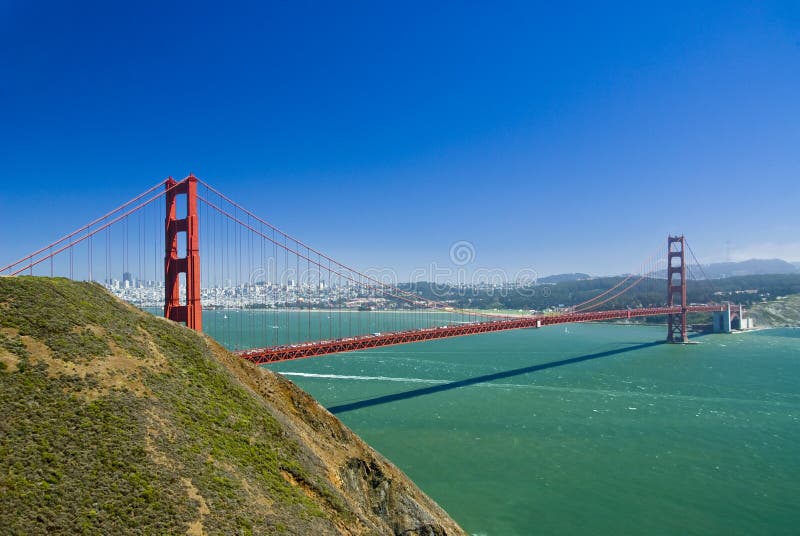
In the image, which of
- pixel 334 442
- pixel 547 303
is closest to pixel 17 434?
pixel 334 442

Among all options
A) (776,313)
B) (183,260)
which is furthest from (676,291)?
(183,260)

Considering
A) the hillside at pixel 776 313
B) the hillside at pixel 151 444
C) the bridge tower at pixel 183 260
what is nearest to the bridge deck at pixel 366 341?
the bridge tower at pixel 183 260

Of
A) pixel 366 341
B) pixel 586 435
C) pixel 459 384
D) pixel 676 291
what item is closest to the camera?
pixel 586 435

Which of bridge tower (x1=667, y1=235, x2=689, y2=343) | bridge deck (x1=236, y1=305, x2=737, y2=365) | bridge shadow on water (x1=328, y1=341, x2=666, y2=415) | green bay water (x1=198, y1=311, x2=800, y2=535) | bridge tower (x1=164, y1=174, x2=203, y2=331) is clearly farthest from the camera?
bridge tower (x1=667, y1=235, x2=689, y2=343)

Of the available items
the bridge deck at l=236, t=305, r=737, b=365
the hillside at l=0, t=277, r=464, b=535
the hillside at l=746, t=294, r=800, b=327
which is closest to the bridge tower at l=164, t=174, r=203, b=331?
the bridge deck at l=236, t=305, r=737, b=365

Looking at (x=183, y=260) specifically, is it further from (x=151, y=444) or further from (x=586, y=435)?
(x=586, y=435)

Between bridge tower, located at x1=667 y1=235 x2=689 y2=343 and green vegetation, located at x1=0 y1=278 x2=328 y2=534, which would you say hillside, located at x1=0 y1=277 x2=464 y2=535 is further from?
bridge tower, located at x1=667 y1=235 x2=689 y2=343
